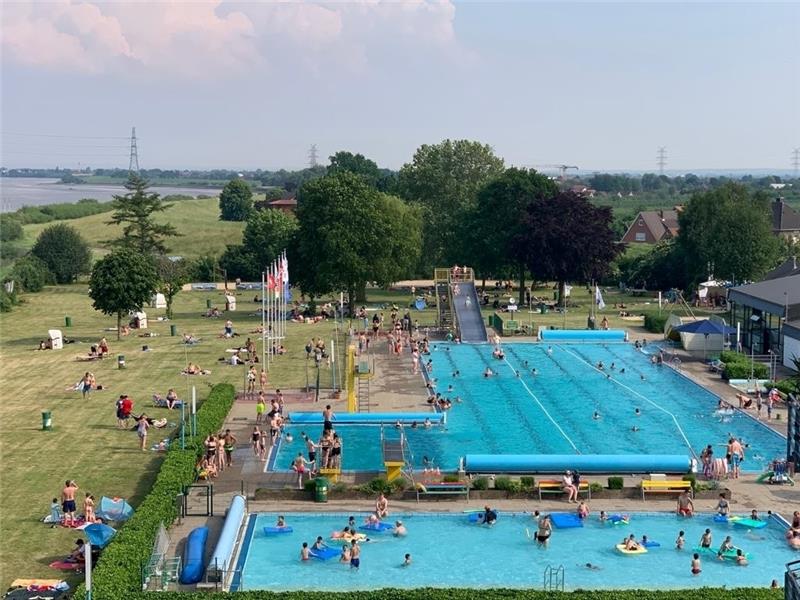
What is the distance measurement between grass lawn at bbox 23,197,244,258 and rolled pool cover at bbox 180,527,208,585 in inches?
3044

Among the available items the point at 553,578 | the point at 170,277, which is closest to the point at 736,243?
the point at 170,277

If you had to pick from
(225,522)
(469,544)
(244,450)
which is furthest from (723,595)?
(244,450)

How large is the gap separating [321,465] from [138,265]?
25.9 m

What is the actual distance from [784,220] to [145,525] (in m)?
98.3

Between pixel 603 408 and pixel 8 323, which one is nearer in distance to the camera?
pixel 603 408

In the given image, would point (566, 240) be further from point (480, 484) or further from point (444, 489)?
point (444, 489)

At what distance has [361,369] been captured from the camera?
38.8 meters

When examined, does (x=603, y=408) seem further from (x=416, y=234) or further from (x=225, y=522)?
(x=416, y=234)

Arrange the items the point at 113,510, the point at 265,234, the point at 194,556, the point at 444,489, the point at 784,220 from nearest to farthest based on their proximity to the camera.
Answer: the point at 194,556 < the point at 113,510 < the point at 444,489 < the point at 265,234 < the point at 784,220

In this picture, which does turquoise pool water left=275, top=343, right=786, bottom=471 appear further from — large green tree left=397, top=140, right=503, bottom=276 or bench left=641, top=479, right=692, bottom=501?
large green tree left=397, top=140, right=503, bottom=276

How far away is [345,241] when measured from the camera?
2304 inches

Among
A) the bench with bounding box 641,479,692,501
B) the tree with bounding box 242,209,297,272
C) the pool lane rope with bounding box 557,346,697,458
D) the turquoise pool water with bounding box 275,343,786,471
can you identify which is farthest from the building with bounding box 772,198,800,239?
the bench with bounding box 641,479,692,501

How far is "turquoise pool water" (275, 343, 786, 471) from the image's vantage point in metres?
33.0

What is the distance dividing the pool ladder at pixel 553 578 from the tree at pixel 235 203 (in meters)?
127
